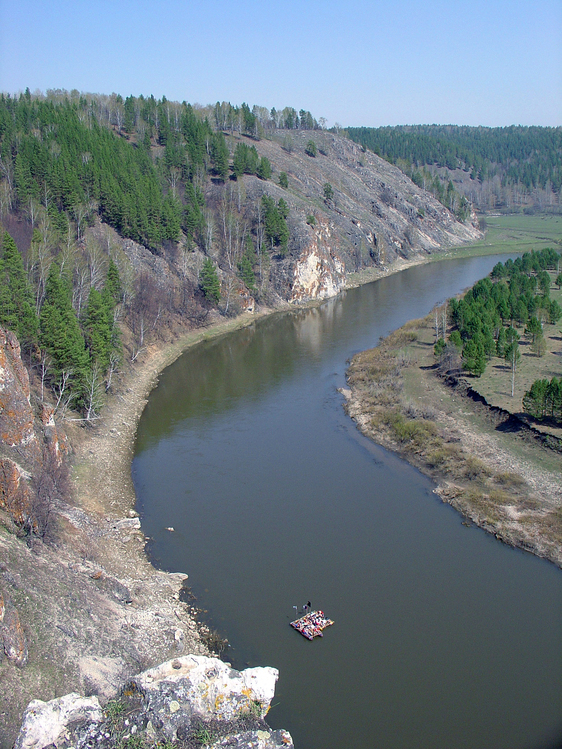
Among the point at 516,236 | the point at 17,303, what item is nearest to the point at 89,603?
the point at 17,303

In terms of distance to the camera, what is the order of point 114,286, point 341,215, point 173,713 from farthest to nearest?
point 341,215
point 114,286
point 173,713


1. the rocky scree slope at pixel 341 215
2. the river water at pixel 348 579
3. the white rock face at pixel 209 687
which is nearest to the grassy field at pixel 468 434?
the river water at pixel 348 579

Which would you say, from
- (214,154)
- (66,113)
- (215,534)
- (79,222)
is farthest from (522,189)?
(215,534)

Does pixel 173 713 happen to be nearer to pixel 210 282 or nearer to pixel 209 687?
pixel 209 687

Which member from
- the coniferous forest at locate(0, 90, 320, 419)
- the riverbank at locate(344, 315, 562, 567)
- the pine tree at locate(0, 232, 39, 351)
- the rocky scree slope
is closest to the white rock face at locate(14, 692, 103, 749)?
the riverbank at locate(344, 315, 562, 567)

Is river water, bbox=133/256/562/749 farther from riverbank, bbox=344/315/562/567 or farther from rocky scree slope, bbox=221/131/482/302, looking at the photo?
rocky scree slope, bbox=221/131/482/302

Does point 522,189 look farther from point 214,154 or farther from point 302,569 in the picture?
point 302,569
